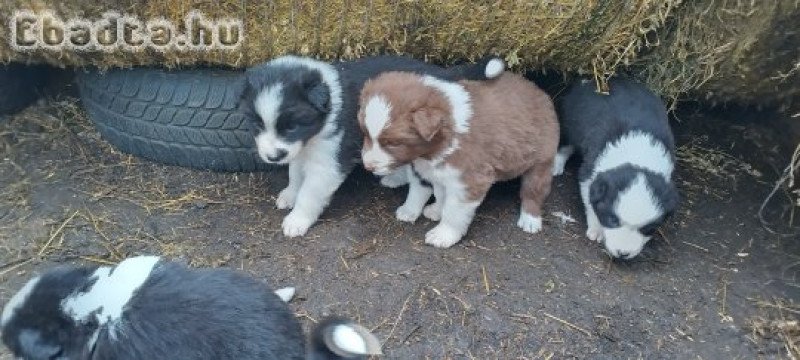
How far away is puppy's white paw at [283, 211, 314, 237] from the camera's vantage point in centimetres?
501

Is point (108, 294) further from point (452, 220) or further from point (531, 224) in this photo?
point (531, 224)

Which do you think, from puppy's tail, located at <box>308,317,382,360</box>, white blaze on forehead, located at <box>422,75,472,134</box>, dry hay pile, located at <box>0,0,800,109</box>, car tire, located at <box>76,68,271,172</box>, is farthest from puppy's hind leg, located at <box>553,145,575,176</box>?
puppy's tail, located at <box>308,317,382,360</box>

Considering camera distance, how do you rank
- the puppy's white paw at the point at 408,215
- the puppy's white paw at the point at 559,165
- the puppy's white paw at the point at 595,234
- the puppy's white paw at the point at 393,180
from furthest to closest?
1. the puppy's white paw at the point at 559,165
2. the puppy's white paw at the point at 393,180
3. the puppy's white paw at the point at 408,215
4. the puppy's white paw at the point at 595,234

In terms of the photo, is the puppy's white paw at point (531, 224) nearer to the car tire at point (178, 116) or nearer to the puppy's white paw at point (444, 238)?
the puppy's white paw at point (444, 238)

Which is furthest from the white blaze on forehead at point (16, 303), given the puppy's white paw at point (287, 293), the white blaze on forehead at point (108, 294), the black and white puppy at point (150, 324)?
the puppy's white paw at point (287, 293)

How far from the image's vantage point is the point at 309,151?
4938 mm

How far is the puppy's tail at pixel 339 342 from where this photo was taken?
328 cm

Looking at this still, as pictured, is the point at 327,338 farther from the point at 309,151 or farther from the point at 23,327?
the point at 309,151

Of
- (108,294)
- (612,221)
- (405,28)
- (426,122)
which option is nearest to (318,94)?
(426,122)

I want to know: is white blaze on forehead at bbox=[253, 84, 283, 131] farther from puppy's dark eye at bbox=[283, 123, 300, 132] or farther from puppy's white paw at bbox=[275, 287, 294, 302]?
puppy's white paw at bbox=[275, 287, 294, 302]

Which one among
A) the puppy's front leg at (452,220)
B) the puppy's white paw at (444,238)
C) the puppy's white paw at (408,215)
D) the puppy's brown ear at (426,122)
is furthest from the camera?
the puppy's white paw at (408,215)

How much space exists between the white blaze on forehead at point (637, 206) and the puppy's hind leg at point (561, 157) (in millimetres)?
1011

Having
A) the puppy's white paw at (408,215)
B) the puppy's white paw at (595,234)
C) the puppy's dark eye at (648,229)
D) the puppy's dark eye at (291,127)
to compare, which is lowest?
the puppy's white paw at (408,215)

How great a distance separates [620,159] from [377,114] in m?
1.64
